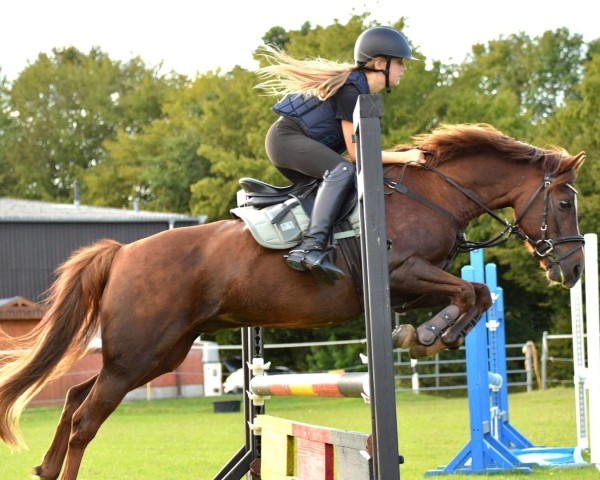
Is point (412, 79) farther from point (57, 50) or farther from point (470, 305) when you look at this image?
point (57, 50)

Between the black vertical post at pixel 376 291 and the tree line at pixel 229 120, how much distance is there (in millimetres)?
18636

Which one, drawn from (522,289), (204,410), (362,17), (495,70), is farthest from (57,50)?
(204,410)

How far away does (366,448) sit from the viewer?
441cm

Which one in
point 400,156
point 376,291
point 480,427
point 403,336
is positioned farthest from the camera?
point 480,427

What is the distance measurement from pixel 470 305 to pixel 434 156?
1.02 m

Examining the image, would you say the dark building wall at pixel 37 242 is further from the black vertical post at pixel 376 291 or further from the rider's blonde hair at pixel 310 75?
the black vertical post at pixel 376 291

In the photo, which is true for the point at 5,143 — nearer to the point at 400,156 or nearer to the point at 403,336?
the point at 400,156

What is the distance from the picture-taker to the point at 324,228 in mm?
5590

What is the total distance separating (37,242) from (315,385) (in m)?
29.9

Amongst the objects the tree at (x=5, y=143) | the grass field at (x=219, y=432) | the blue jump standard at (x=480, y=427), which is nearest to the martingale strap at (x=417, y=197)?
the blue jump standard at (x=480, y=427)

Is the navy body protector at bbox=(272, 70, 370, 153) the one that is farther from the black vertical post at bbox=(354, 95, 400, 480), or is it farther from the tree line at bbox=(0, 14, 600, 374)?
the tree line at bbox=(0, 14, 600, 374)

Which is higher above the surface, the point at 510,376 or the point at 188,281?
the point at 188,281

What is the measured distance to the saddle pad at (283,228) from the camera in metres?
5.68

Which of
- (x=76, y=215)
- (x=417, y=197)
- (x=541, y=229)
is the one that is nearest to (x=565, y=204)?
(x=541, y=229)
